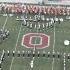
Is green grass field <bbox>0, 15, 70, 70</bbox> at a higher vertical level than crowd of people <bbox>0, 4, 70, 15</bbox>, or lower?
lower

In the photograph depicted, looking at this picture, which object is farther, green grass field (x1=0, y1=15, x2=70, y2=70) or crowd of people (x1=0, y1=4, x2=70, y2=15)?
crowd of people (x1=0, y1=4, x2=70, y2=15)

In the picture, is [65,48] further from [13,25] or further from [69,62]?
[13,25]

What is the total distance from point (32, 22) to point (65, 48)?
6.66m

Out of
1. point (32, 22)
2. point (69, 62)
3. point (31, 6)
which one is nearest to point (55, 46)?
point (69, 62)

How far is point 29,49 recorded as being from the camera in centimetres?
3562

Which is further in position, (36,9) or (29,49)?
(36,9)

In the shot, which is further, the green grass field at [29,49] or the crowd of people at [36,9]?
the crowd of people at [36,9]

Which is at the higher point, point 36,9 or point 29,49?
point 36,9

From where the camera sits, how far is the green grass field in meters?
32.7

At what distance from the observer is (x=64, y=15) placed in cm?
4328

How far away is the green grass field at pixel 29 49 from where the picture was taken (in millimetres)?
32719

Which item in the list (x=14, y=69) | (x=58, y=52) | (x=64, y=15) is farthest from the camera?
(x=64, y=15)

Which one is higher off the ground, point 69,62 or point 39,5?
point 39,5

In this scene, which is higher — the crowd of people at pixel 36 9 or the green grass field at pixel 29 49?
the crowd of people at pixel 36 9
